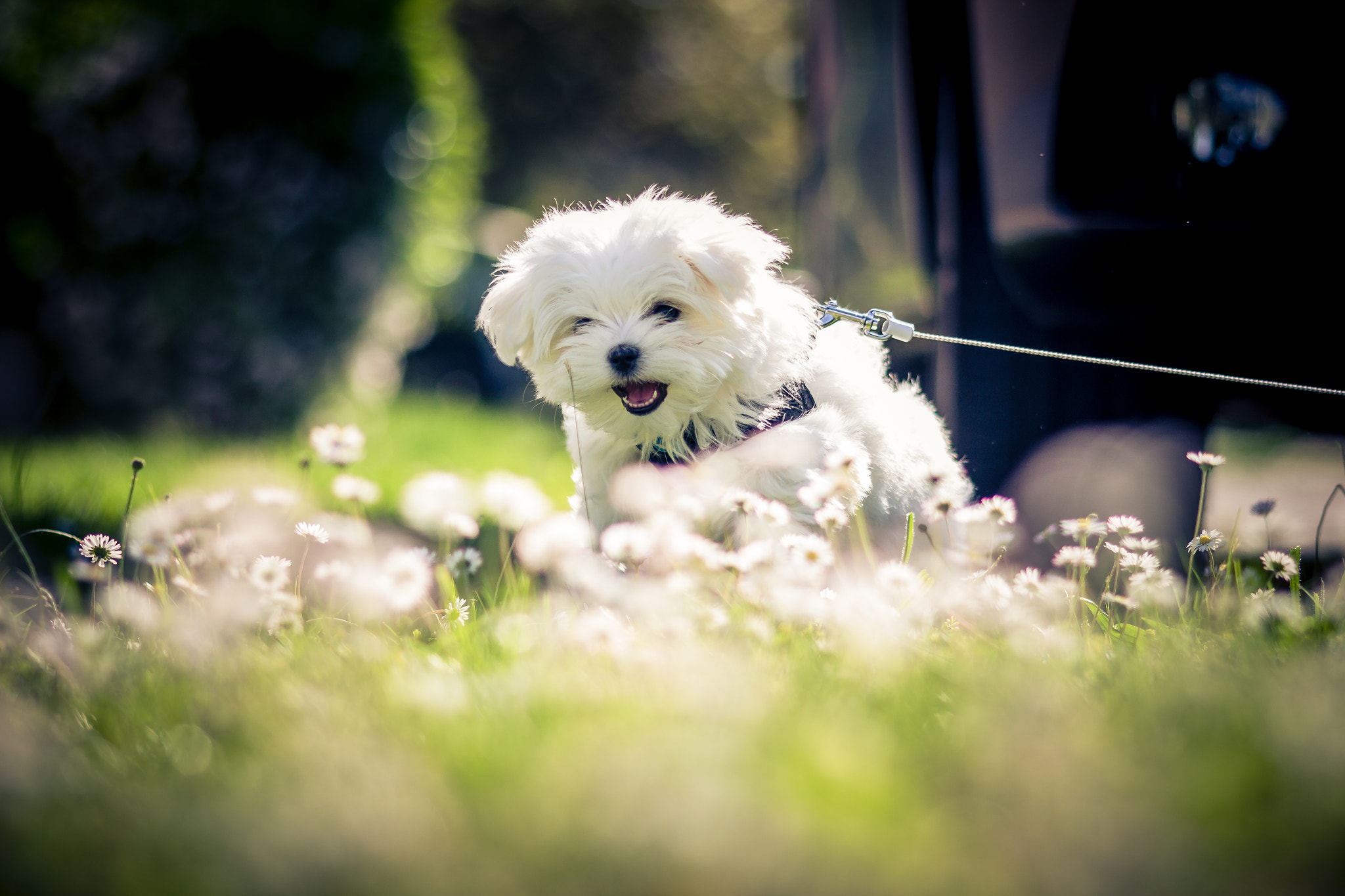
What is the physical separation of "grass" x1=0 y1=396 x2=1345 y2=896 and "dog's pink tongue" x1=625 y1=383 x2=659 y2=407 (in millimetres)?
899

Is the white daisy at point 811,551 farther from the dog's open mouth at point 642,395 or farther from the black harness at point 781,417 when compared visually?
the dog's open mouth at point 642,395

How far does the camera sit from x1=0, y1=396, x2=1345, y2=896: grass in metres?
1.02

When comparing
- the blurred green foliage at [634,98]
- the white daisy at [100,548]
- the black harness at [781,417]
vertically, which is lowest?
the white daisy at [100,548]

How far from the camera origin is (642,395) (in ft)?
8.94

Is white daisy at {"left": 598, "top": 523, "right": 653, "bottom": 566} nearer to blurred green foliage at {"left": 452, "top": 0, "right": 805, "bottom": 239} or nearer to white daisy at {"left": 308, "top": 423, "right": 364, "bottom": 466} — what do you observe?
white daisy at {"left": 308, "top": 423, "right": 364, "bottom": 466}

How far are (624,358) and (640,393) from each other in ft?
0.52

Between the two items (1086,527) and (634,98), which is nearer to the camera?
(1086,527)

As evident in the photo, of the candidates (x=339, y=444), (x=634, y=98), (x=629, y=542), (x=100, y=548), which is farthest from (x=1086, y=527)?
(x=634, y=98)

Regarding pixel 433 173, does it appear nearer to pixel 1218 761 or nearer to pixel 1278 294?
pixel 1278 294

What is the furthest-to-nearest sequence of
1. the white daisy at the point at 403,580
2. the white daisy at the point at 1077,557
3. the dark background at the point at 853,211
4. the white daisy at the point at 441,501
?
the dark background at the point at 853,211, the white daisy at the point at 441,501, the white daisy at the point at 1077,557, the white daisy at the point at 403,580

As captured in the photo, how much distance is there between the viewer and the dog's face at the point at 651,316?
104 inches

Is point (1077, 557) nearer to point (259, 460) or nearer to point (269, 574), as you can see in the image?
point (269, 574)

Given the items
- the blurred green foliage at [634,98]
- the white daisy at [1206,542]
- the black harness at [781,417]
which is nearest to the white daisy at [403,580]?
the black harness at [781,417]

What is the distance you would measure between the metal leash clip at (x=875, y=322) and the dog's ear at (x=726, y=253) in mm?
277
